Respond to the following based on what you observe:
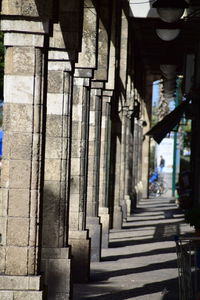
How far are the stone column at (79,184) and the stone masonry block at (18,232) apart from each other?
211 inches

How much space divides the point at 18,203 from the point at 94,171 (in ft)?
25.8

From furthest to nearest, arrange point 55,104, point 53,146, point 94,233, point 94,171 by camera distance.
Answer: point 94,233 < point 94,171 < point 55,104 < point 53,146

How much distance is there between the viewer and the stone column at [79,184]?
13.3 m

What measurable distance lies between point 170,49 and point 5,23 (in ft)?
80.5

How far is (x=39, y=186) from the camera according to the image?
8031 mm

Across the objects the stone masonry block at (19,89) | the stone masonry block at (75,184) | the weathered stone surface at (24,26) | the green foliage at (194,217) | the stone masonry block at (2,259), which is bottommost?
the stone masonry block at (2,259)

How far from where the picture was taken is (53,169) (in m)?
10.8

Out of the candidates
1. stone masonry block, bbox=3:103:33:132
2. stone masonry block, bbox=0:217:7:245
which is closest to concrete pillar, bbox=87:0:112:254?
stone masonry block, bbox=3:103:33:132

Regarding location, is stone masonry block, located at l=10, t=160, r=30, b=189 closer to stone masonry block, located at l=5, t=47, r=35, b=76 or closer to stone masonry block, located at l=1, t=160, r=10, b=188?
stone masonry block, located at l=1, t=160, r=10, b=188

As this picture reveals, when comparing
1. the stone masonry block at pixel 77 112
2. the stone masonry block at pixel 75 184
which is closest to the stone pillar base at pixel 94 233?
the stone masonry block at pixel 75 184

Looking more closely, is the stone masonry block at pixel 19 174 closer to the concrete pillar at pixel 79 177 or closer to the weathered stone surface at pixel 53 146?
the weathered stone surface at pixel 53 146

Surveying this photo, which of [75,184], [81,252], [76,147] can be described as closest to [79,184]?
[75,184]

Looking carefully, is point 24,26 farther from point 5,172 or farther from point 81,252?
point 81,252

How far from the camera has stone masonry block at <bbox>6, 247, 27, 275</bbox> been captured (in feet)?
26.2
